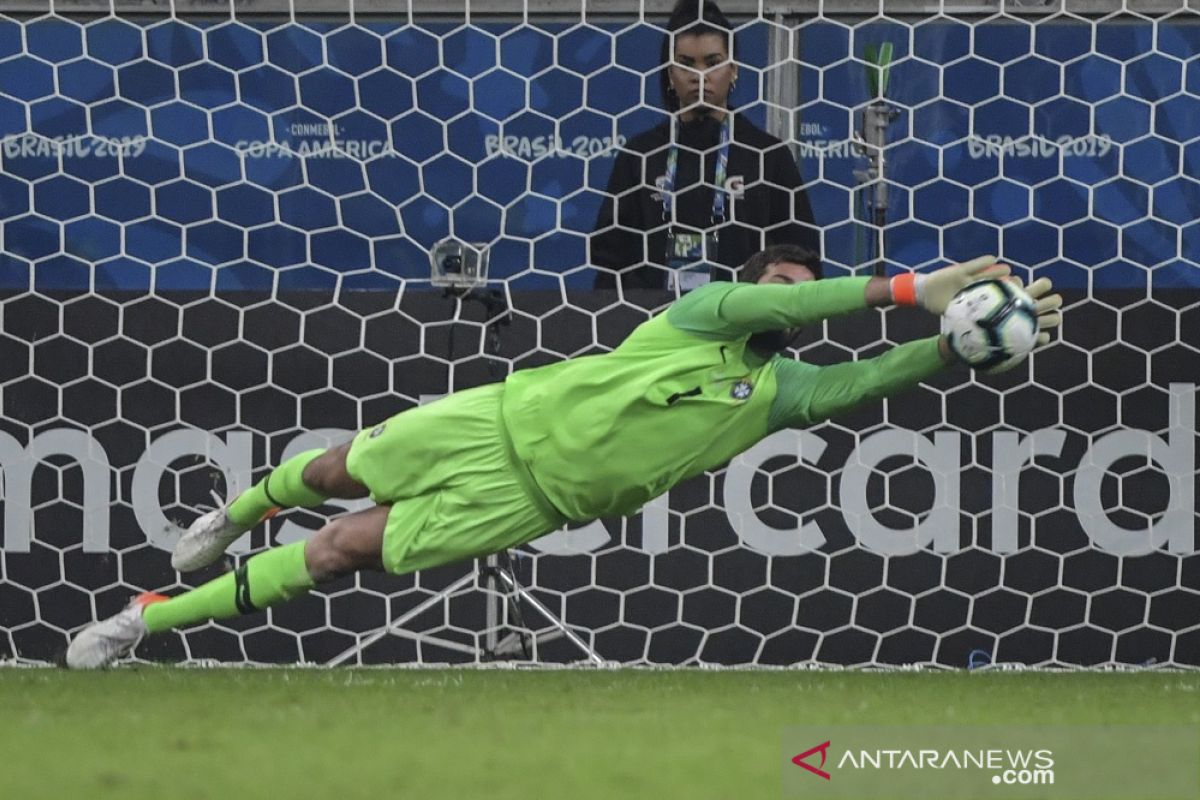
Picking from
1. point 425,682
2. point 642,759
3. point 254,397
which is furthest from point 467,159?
point 642,759

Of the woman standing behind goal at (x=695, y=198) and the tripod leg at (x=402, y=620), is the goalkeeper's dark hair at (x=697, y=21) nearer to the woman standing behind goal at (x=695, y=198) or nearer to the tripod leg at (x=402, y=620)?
the woman standing behind goal at (x=695, y=198)

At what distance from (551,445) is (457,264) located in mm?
1129

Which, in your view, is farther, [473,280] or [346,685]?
[473,280]

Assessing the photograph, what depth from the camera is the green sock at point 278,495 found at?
220 inches

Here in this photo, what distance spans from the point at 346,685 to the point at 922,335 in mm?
2413

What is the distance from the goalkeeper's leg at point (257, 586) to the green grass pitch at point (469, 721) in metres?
0.11

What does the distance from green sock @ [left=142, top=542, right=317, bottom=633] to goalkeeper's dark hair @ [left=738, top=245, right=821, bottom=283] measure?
1.55 meters

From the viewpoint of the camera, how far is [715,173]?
263 inches

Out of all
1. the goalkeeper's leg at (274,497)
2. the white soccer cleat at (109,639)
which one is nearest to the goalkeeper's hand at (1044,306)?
the goalkeeper's leg at (274,497)

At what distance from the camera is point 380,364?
6.59m

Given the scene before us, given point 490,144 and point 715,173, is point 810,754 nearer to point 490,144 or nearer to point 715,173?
point 715,173

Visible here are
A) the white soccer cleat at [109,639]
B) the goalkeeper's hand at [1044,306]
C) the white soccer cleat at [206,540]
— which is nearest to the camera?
the goalkeeper's hand at [1044,306]

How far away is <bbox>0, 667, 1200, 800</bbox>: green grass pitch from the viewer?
332 cm

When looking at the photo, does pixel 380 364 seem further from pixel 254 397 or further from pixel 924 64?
pixel 924 64
